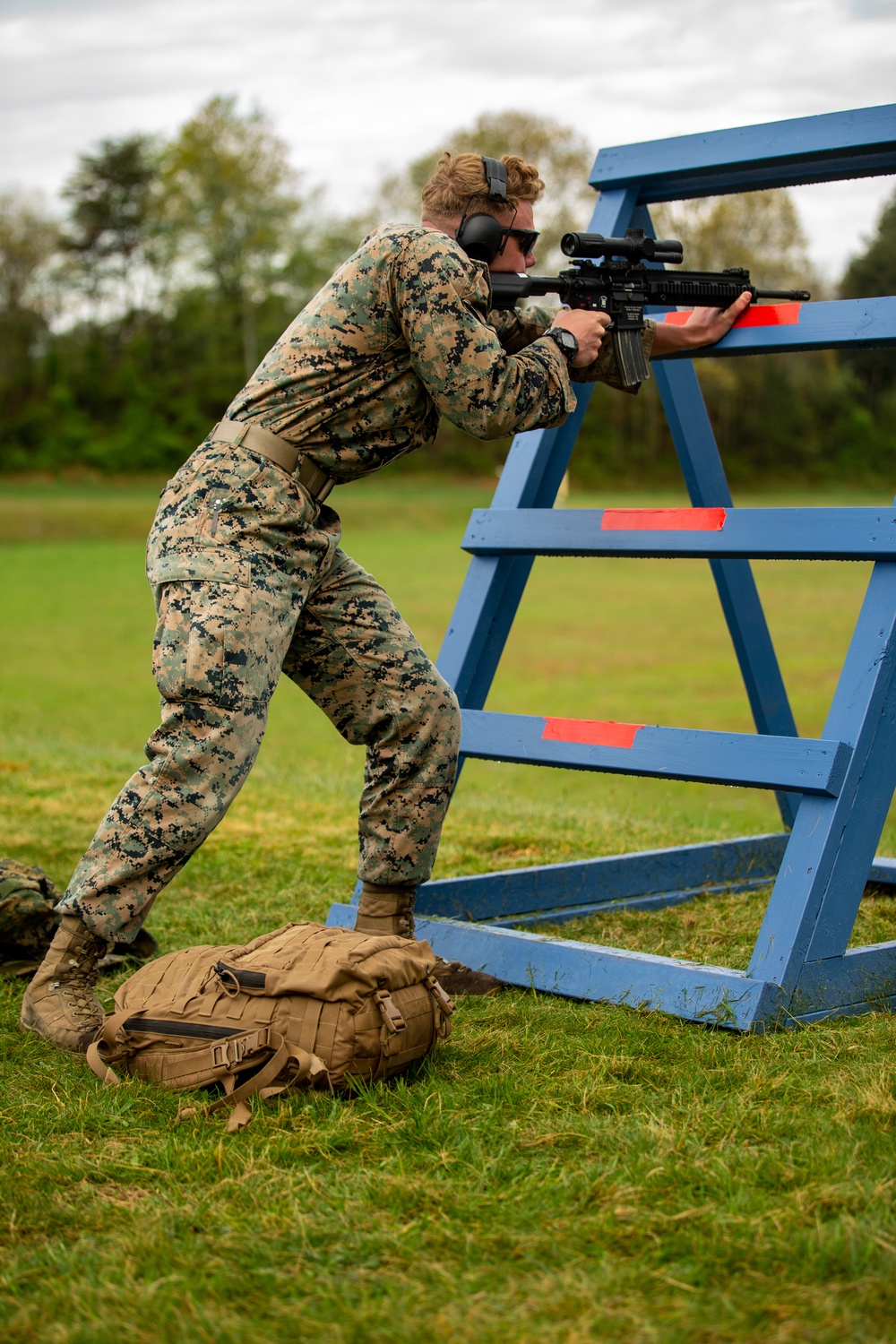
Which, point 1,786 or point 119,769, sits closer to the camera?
point 1,786

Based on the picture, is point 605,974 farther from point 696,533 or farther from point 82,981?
point 82,981

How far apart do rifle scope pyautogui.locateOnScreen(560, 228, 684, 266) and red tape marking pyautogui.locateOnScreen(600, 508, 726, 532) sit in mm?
698

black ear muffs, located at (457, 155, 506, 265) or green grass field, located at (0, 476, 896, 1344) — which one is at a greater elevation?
black ear muffs, located at (457, 155, 506, 265)

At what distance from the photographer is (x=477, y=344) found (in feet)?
10.9

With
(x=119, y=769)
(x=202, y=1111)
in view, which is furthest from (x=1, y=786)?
(x=202, y=1111)

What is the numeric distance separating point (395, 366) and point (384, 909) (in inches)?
60.2

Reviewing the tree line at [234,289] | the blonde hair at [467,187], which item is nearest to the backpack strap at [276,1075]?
the blonde hair at [467,187]

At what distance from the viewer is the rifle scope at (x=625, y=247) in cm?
374

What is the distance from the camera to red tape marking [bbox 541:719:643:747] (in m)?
3.75

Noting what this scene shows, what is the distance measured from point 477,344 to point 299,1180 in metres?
2.01

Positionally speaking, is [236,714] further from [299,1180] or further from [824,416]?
[824,416]

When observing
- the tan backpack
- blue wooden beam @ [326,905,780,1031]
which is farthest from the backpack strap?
blue wooden beam @ [326,905,780,1031]

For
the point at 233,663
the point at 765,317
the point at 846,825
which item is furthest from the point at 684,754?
the point at 765,317

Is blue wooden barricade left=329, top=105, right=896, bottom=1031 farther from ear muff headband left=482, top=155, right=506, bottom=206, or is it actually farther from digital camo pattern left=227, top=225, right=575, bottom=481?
ear muff headband left=482, top=155, right=506, bottom=206
